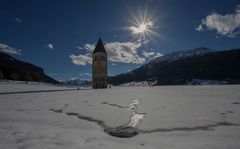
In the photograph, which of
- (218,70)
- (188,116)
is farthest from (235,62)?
(188,116)

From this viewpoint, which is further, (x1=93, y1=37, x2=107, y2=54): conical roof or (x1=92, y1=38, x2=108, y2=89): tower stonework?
(x1=93, y1=37, x2=107, y2=54): conical roof

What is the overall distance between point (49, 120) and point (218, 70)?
20120 cm

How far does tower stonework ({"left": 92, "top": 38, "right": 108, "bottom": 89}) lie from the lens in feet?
198

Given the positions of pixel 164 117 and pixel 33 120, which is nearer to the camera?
pixel 33 120

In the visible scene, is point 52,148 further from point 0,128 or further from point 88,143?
point 0,128

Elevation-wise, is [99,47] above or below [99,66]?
above

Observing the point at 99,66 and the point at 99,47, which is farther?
the point at 99,47

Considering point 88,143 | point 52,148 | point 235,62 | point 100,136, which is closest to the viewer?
point 52,148

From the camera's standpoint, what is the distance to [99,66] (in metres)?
61.4

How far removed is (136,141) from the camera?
4922 mm

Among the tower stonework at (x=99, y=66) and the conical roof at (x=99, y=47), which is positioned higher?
the conical roof at (x=99, y=47)

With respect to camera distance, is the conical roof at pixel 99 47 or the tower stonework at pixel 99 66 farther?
the conical roof at pixel 99 47

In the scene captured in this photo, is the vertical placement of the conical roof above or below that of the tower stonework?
Result: above

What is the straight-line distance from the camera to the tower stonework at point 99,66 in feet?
198
